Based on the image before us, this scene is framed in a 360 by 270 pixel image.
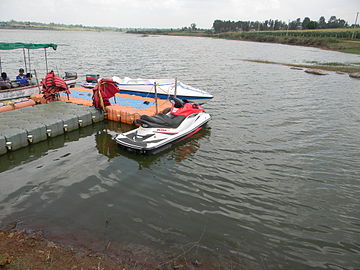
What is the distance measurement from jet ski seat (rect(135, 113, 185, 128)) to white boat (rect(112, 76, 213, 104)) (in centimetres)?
517

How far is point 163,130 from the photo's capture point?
1178 cm

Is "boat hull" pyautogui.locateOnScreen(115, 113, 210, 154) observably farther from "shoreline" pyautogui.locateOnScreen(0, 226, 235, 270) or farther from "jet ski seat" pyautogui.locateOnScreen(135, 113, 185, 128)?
"shoreline" pyautogui.locateOnScreen(0, 226, 235, 270)

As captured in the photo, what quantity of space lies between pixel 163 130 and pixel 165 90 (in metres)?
7.97

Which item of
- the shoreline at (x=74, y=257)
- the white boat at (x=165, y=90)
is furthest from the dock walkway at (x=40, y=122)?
the shoreline at (x=74, y=257)

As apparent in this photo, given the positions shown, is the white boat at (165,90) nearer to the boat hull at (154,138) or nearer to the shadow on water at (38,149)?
the boat hull at (154,138)

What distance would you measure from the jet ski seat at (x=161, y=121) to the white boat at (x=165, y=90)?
517 cm

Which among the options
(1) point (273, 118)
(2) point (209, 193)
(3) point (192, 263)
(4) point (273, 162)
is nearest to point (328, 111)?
(1) point (273, 118)

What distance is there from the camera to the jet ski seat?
11.8 m

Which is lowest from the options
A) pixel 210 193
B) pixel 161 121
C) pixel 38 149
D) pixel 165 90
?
pixel 210 193

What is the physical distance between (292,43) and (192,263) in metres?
107

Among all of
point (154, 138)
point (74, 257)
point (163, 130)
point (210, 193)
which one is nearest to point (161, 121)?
point (163, 130)

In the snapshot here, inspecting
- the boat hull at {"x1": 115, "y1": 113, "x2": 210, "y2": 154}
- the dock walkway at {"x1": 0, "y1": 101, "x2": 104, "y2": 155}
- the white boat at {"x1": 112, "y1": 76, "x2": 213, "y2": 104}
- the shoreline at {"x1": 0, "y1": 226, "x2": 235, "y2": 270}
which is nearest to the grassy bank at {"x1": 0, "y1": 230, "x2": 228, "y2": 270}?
the shoreline at {"x1": 0, "y1": 226, "x2": 235, "y2": 270}

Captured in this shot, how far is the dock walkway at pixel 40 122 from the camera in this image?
429 inches

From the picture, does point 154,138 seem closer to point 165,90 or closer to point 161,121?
point 161,121
